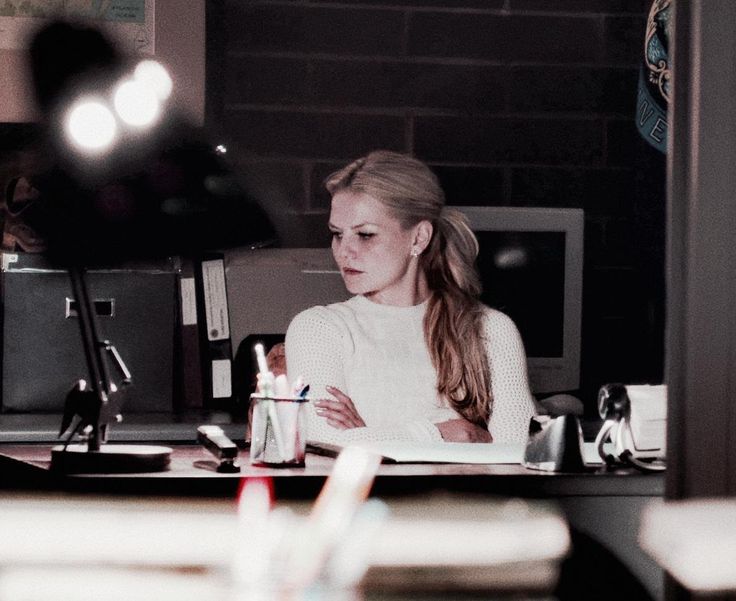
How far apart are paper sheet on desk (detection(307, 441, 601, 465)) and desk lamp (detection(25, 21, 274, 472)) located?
0.33 m

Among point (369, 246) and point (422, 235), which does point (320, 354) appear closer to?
point (369, 246)

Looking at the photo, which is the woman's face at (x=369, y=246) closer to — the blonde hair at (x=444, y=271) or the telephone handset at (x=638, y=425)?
the blonde hair at (x=444, y=271)

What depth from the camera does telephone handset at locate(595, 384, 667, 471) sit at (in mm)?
1588

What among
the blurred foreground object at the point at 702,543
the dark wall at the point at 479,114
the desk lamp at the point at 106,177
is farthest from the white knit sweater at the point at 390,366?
the blurred foreground object at the point at 702,543

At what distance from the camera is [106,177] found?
1639mm

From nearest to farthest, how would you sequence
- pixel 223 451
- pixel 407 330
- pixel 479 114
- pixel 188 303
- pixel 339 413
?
pixel 223 451
pixel 339 413
pixel 407 330
pixel 188 303
pixel 479 114

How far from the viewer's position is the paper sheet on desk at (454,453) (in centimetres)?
166

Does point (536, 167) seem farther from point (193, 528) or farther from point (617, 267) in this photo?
point (193, 528)

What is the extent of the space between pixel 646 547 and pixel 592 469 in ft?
→ 0.45

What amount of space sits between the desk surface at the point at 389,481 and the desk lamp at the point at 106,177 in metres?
0.04

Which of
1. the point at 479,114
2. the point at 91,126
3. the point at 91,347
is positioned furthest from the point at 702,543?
the point at 479,114

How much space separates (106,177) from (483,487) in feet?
2.10

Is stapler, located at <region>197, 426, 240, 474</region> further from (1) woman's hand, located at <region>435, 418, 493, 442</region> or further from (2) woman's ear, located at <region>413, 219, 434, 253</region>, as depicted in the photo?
(2) woman's ear, located at <region>413, 219, 434, 253</region>

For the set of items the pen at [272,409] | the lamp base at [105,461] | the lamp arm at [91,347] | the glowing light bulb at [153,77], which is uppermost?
the glowing light bulb at [153,77]
